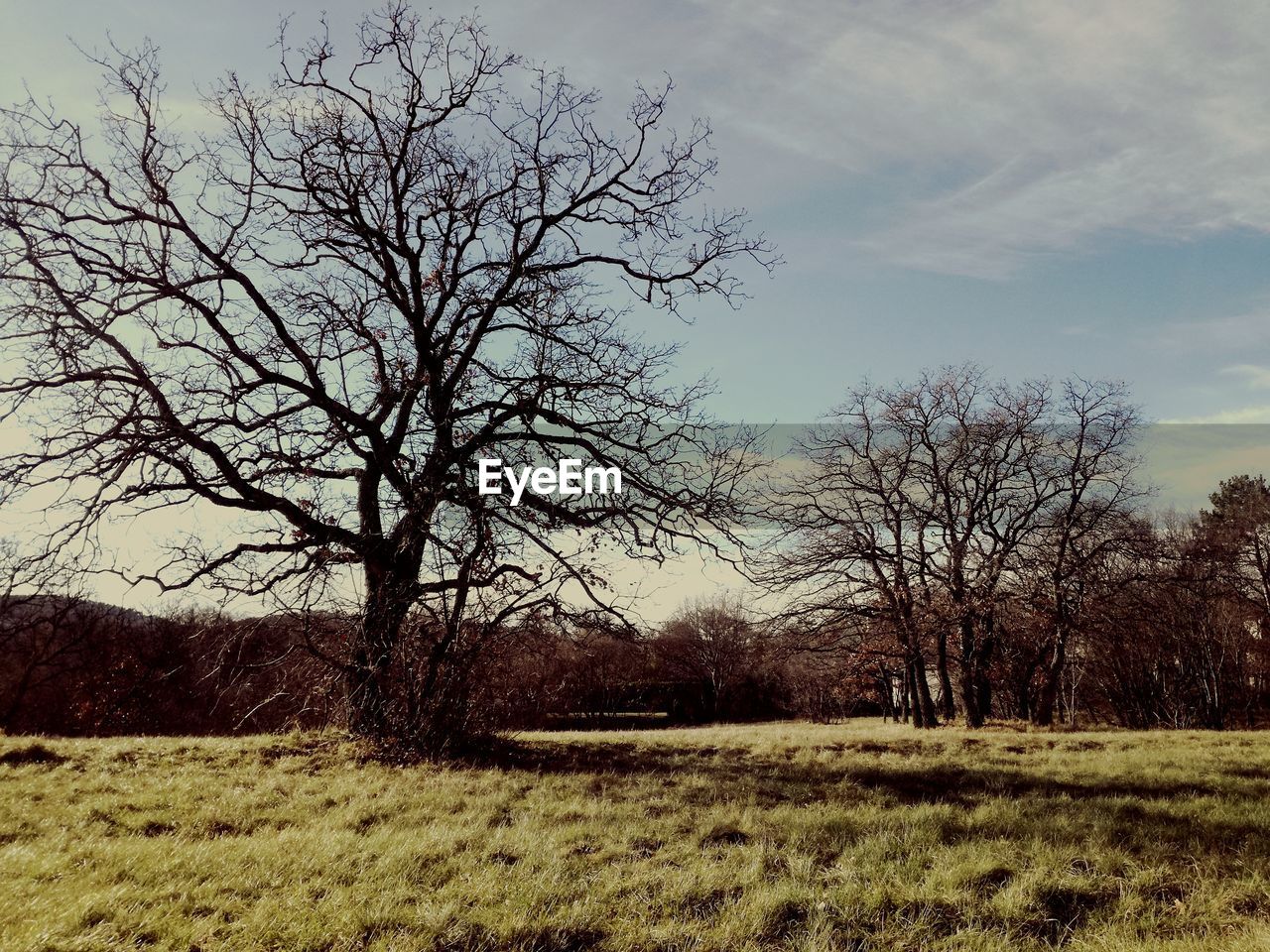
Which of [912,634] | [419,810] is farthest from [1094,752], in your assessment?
[419,810]

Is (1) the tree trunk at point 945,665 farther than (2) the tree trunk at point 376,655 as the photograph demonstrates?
Yes

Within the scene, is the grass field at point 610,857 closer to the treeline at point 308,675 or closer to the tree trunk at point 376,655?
the tree trunk at point 376,655

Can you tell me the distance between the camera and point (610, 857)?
6.14 m

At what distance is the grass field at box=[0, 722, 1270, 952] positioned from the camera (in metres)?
4.66

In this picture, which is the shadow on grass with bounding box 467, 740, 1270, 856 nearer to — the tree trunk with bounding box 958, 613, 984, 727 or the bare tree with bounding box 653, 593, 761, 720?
the tree trunk with bounding box 958, 613, 984, 727

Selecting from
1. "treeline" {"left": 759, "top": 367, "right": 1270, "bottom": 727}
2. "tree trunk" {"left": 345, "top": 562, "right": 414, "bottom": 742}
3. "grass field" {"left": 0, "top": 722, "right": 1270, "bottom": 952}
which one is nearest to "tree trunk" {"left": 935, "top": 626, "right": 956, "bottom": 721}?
"treeline" {"left": 759, "top": 367, "right": 1270, "bottom": 727}

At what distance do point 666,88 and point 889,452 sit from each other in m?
15.8

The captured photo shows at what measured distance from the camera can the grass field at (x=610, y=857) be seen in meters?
4.66

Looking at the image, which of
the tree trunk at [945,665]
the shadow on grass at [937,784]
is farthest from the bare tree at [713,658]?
the shadow on grass at [937,784]

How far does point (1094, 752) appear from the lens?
538 inches

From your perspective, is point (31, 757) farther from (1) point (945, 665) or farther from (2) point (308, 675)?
(1) point (945, 665)

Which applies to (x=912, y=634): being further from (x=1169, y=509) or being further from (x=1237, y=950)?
(x=1169, y=509)

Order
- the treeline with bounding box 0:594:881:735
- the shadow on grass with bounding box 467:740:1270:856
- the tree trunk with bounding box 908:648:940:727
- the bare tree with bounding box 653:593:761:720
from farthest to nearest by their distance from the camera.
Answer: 1. the bare tree with bounding box 653:593:761:720
2. the tree trunk with bounding box 908:648:940:727
3. the treeline with bounding box 0:594:881:735
4. the shadow on grass with bounding box 467:740:1270:856

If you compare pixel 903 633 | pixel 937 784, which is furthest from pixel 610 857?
pixel 903 633
